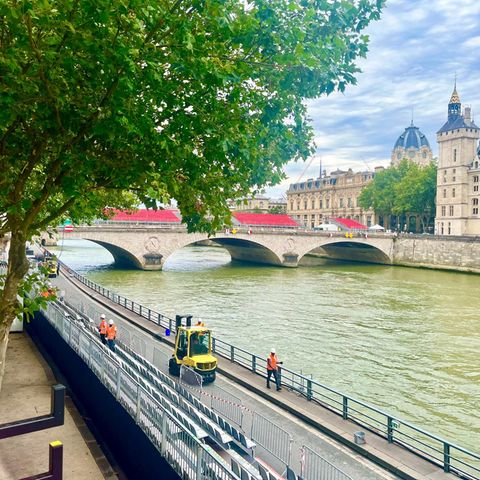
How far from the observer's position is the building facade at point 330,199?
145 metres

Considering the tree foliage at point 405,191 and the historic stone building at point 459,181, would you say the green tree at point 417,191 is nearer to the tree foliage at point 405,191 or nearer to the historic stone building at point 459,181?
the tree foliage at point 405,191

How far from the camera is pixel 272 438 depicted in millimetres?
11578

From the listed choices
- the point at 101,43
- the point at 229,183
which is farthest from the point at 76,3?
the point at 229,183

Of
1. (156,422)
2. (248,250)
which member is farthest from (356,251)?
(156,422)

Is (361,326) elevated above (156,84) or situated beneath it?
situated beneath

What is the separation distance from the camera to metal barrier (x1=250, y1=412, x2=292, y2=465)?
1115 cm

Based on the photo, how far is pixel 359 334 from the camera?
2923cm

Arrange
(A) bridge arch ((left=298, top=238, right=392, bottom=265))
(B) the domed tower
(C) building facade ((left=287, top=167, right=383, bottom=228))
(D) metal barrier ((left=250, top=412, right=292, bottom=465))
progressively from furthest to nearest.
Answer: (B) the domed tower
(C) building facade ((left=287, top=167, right=383, bottom=228))
(A) bridge arch ((left=298, top=238, right=392, bottom=265))
(D) metal barrier ((left=250, top=412, right=292, bottom=465))

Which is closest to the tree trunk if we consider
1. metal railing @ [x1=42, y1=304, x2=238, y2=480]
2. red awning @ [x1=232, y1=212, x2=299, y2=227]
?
metal railing @ [x1=42, y1=304, x2=238, y2=480]

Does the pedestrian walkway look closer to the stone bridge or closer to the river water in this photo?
the river water

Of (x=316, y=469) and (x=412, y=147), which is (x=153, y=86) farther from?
(x=412, y=147)

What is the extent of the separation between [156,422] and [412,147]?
166081mm

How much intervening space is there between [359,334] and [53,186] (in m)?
23.8

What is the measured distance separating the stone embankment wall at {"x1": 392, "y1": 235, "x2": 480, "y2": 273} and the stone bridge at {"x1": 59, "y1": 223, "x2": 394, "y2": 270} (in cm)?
207
